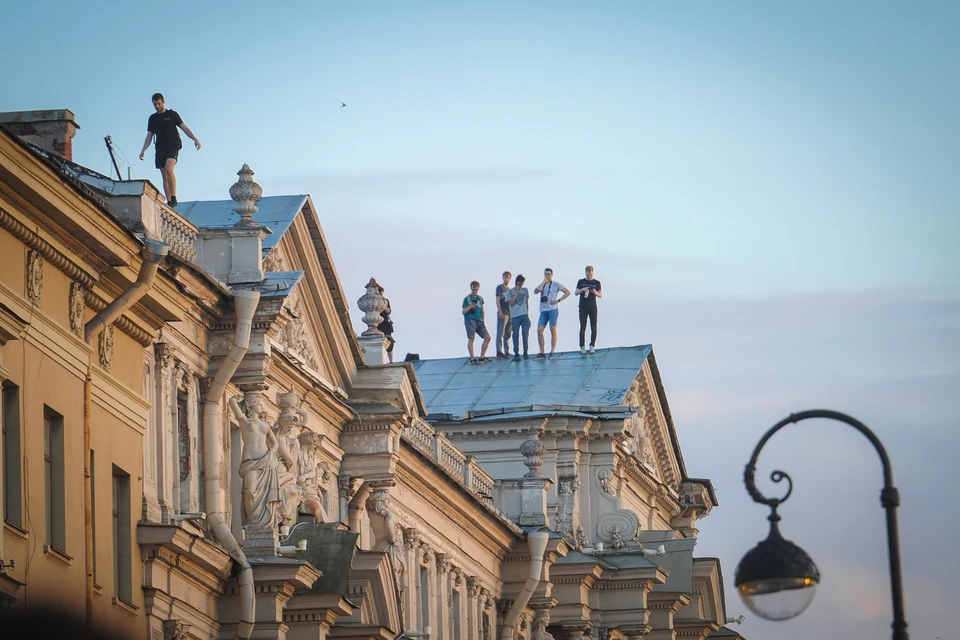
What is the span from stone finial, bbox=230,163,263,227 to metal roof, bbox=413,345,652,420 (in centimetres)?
1933

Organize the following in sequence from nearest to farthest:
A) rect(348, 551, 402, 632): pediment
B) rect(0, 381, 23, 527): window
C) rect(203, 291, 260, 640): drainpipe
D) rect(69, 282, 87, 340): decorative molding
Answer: rect(0, 381, 23, 527): window, rect(69, 282, 87, 340): decorative molding, rect(203, 291, 260, 640): drainpipe, rect(348, 551, 402, 632): pediment

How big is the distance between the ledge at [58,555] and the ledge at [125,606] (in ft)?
6.11

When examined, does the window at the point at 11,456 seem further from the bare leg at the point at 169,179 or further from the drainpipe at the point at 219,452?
the bare leg at the point at 169,179

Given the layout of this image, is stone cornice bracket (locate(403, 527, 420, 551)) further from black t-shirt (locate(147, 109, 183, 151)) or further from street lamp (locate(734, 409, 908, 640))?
street lamp (locate(734, 409, 908, 640))

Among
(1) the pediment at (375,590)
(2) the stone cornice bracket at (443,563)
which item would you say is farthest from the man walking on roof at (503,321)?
(1) the pediment at (375,590)

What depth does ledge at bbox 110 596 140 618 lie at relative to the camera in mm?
21203

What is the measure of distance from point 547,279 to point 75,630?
4267 cm

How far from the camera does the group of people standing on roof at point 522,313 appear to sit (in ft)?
159

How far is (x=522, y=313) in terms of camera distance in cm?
4888

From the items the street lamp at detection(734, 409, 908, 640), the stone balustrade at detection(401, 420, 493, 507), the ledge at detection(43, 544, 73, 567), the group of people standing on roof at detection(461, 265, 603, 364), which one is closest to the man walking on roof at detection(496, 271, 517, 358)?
the group of people standing on roof at detection(461, 265, 603, 364)

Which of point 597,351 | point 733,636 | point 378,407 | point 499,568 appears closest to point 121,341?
point 378,407

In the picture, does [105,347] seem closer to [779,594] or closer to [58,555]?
[58,555]

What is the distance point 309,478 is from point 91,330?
26.4 feet

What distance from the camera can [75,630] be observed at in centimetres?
590
